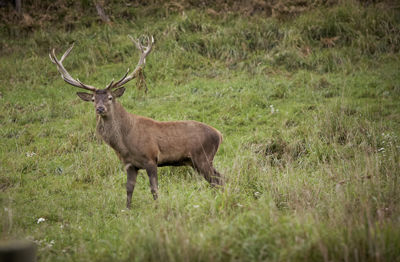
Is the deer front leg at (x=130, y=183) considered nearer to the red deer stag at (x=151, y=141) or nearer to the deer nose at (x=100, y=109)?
the red deer stag at (x=151, y=141)

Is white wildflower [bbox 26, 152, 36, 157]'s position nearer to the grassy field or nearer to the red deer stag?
the grassy field

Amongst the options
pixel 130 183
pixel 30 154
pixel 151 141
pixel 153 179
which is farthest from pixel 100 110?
pixel 30 154

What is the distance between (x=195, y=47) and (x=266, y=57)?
7.09 ft

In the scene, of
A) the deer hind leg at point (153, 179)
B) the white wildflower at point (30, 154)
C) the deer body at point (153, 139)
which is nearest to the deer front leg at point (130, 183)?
the deer body at point (153, 139)

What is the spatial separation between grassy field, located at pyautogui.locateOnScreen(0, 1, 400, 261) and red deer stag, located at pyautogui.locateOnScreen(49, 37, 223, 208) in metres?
0.34

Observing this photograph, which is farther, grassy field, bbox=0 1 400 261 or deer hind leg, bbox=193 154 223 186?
deer hind leg, bbox=193 154 223 186

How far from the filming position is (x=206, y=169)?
272 inches

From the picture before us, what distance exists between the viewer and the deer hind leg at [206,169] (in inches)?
270

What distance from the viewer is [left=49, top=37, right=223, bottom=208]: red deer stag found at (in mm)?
6668

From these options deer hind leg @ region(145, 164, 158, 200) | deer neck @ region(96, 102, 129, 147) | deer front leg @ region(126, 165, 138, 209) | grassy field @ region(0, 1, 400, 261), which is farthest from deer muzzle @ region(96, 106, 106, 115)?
grassy field @ region(0, 1, 400, 261)

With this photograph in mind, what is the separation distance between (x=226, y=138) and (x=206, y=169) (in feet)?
7.86

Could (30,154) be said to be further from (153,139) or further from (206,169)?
(206,169)

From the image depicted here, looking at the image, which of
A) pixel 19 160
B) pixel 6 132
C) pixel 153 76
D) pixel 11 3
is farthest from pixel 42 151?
pixel 11 3

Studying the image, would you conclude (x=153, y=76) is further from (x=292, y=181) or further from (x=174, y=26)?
(x=292, y=181)
